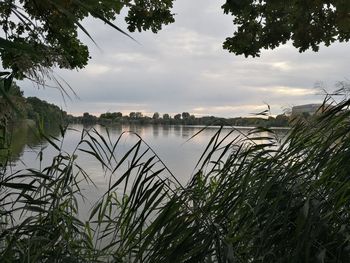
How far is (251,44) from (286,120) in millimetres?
2090

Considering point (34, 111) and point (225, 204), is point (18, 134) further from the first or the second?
point (225, 204)

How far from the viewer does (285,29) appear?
535cm

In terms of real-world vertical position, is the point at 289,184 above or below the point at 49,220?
above

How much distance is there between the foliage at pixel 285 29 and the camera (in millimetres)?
5000

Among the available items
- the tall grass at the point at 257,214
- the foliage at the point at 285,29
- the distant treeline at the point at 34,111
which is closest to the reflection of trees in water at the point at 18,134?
the distant treeline at the point at 34,111

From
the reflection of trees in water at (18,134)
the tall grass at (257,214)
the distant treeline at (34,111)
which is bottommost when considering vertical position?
the tall grass at (257,214)

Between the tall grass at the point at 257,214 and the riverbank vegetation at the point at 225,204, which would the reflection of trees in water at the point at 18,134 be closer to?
the riverbank vegetation at the point at 225,204

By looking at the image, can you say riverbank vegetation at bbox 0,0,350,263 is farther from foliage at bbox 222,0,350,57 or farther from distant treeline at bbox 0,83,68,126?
foliage at bbox 222,0,350,57

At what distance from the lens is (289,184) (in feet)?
8.18

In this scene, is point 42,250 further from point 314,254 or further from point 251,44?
point 251,44

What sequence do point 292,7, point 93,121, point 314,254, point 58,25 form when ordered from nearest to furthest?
point 314,254, point 93,121, point 58,25, point 292,7

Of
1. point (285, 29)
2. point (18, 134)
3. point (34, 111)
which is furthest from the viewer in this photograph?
point (285, 29)

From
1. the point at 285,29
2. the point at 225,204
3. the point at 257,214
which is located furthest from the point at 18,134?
the point at 285,29

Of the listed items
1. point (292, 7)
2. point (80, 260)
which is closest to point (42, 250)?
point (80, 260)
